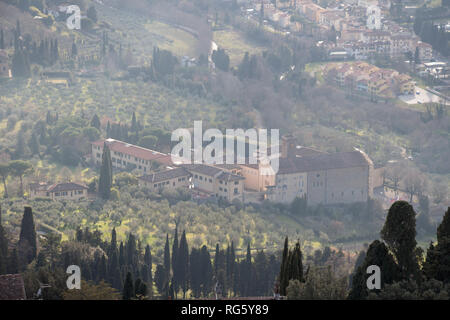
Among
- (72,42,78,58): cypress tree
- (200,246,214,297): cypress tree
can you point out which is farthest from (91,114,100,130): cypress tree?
(200,246,214,297): cypress tree

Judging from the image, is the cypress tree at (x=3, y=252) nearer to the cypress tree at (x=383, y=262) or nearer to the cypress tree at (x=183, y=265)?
the cypress tree at (x=183, y=265)

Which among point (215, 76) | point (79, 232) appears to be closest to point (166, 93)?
point (215, 76)

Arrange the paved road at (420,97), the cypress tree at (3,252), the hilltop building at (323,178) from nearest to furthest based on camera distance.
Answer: the cypress tree at (3,252), the hilltop building at (323,178), the paved road at (420,97)

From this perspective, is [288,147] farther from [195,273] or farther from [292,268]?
[292,268]

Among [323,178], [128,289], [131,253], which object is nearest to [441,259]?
[128,289]

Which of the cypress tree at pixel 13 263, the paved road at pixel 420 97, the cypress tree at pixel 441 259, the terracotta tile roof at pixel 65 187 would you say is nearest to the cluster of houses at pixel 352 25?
the paved road at pixel 420 97

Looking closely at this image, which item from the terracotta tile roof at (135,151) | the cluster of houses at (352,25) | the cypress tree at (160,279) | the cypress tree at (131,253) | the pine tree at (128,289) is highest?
the pine tree at (128,289)
